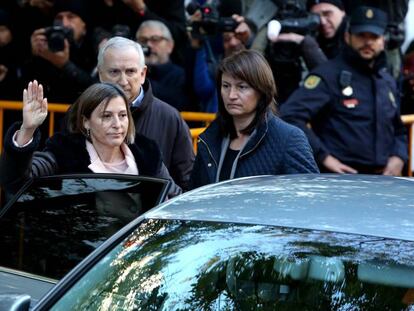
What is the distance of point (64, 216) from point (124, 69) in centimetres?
134

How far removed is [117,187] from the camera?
16.3 feet

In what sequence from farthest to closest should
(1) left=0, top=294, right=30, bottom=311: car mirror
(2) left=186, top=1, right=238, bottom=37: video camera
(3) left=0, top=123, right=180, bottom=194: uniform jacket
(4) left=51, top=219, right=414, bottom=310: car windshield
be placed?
1. (2) left=186, top=1, right=238, bottom=37: video camera
2. (3) left=0, top=123, right=180, bottom=194: uniform jacket
3. (1) left=0, top=294, right=30, bottom=311: car mirror
4. (4) left=51, top=219, right=414, bottom=310: car windshield

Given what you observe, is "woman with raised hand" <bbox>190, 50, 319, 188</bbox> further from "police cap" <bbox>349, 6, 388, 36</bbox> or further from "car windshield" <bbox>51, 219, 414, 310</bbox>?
"police cap" <bbox>349, 6, 388, 36</bbox>

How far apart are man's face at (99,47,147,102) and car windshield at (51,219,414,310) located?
7.73ft

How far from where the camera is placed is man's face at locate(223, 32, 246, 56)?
870cm

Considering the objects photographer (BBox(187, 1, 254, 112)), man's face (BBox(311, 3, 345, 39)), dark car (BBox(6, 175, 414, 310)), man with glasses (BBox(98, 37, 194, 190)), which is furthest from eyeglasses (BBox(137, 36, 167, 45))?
dark car (BBox(6, 175, 414, 310))

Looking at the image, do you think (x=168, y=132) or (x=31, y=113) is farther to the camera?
(x=168, y=132)

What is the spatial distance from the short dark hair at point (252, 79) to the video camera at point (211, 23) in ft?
9.77

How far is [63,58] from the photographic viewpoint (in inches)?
343

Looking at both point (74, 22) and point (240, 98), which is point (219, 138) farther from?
point (74, 22)

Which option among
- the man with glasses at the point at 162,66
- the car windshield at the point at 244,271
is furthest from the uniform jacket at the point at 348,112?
the car windshield at the point at 244,271

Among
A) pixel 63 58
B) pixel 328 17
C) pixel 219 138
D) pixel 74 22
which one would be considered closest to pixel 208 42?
pixel 328 17

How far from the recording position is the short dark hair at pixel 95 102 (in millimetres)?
5598

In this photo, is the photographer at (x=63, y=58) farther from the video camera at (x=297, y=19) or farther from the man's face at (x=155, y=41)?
the video camera at (x=297, y=19)
